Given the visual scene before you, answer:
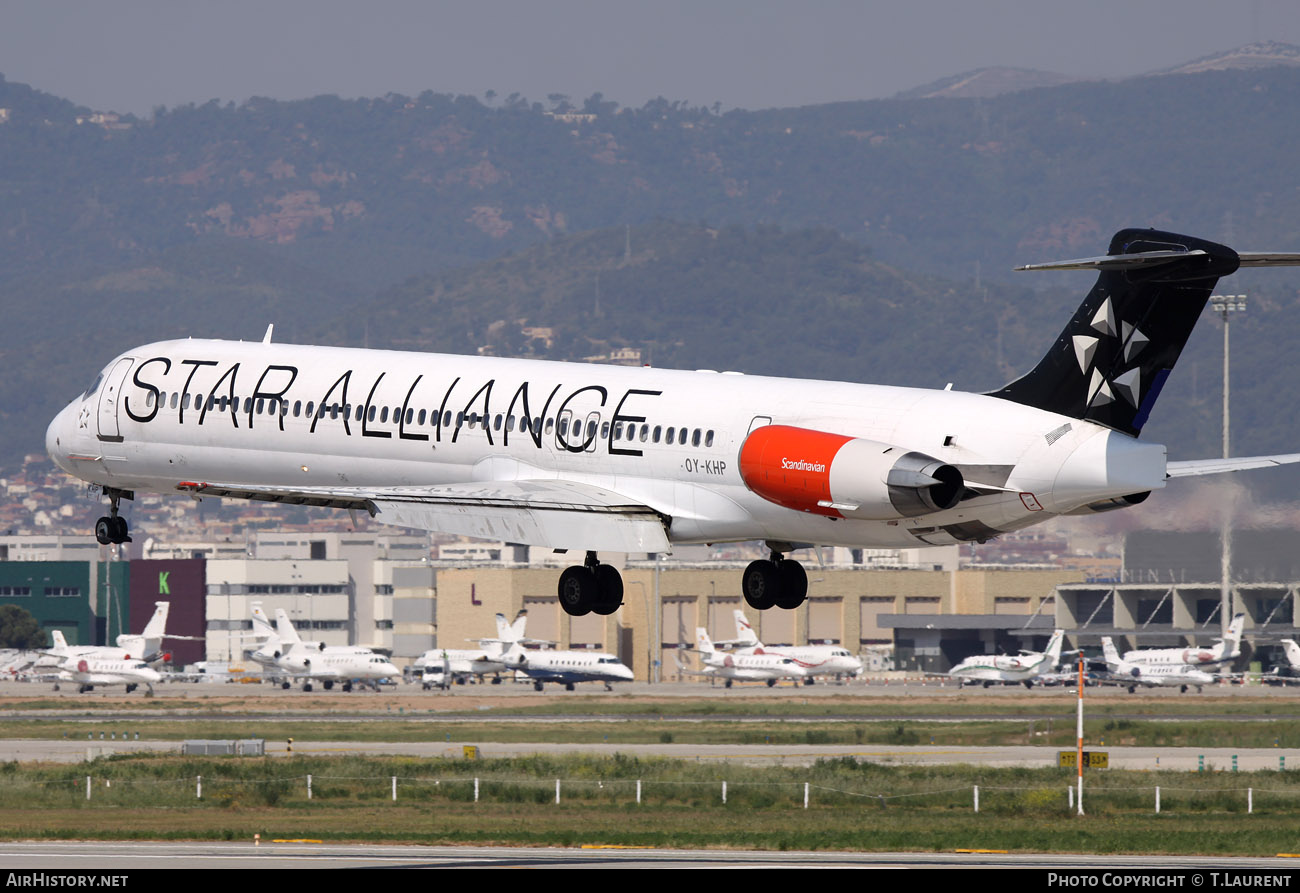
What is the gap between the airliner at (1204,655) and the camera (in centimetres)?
12900

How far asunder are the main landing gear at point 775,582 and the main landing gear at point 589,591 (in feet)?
7.83

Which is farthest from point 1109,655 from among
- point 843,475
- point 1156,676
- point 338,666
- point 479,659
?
point 843,475

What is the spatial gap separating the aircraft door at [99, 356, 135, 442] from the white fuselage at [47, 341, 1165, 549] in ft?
0.15

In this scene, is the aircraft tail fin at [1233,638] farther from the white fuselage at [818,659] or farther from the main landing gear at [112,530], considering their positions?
the main landing gear at [112,530]

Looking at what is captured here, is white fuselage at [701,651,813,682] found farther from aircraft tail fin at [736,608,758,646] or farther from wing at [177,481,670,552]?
wing at [177,481,670,552]

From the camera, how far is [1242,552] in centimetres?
10962

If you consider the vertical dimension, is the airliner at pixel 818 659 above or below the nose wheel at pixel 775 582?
below

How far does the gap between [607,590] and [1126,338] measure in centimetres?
1026

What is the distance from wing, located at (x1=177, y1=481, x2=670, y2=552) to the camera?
36406 mm

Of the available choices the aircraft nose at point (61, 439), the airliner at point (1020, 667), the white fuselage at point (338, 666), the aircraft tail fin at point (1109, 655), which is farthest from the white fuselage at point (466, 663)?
the aircraft nose at point (61, 439)

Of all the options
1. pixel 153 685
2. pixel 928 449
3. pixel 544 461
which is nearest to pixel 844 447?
pixel 928 449

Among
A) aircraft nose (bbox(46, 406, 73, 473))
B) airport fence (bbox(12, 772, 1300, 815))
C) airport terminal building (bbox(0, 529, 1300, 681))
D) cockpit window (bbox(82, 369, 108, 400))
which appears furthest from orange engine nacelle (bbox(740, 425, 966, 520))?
airport terminal building (bbox(0, 529, 1300, 681))

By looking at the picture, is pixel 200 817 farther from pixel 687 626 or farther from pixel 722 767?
pixel 687 626

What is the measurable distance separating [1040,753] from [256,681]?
282 ft
